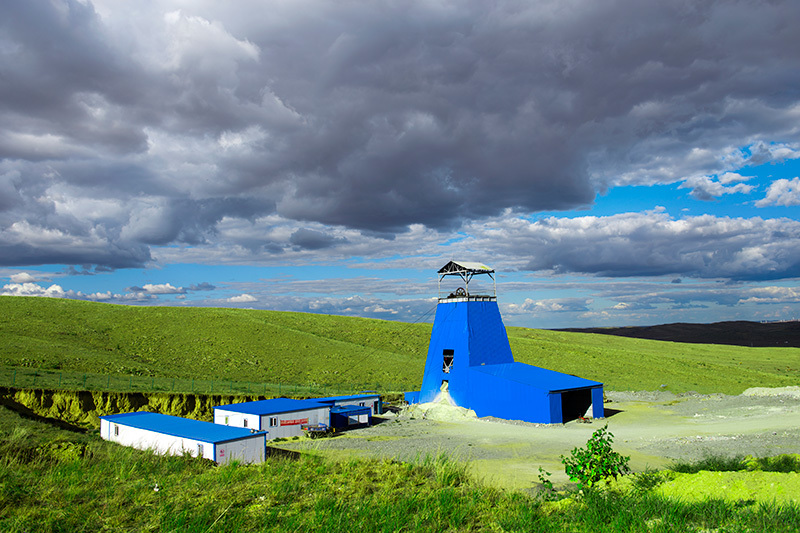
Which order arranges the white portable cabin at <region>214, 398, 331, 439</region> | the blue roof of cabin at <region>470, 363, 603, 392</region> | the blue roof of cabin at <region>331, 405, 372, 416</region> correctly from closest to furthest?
the white portable cabin at <region>214, 398, 331, 439</region>, the blue roof of cabin at <region>331, 405, 372, 416</region>, the blue roof of cabin at <region>470, 363, 603, 392</region>

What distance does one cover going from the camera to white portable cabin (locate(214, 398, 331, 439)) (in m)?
29.6

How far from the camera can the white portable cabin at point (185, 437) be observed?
65.2 feet

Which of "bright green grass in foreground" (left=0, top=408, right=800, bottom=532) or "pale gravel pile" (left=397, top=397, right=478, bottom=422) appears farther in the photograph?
"pale gravel pile" (left=397, top=397, right=478, bottom=422)

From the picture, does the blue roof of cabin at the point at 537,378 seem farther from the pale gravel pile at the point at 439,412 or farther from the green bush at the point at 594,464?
the green bush at the point at 594,464

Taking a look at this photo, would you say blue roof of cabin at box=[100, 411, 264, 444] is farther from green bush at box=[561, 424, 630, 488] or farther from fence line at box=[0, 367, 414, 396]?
green bush at box=[561, 424, 630, 488]

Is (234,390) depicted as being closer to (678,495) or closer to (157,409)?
(157,409)

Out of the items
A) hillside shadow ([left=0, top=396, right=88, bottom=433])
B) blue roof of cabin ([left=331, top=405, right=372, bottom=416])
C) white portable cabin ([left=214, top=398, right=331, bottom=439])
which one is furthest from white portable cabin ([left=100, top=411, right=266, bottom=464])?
blue roof of cabin ([left=331, top=405, right=372, bottom=416])

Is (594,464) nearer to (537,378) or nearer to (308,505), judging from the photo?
(308,505)

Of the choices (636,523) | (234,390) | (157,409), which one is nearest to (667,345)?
(234,390)

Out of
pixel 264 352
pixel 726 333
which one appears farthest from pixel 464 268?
pixel 726 333

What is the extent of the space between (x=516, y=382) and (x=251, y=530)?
1239 inches

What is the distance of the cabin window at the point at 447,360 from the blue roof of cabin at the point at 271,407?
1227cm

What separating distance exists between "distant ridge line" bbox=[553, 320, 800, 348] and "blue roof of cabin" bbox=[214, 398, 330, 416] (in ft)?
528

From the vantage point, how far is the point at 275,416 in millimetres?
30156
